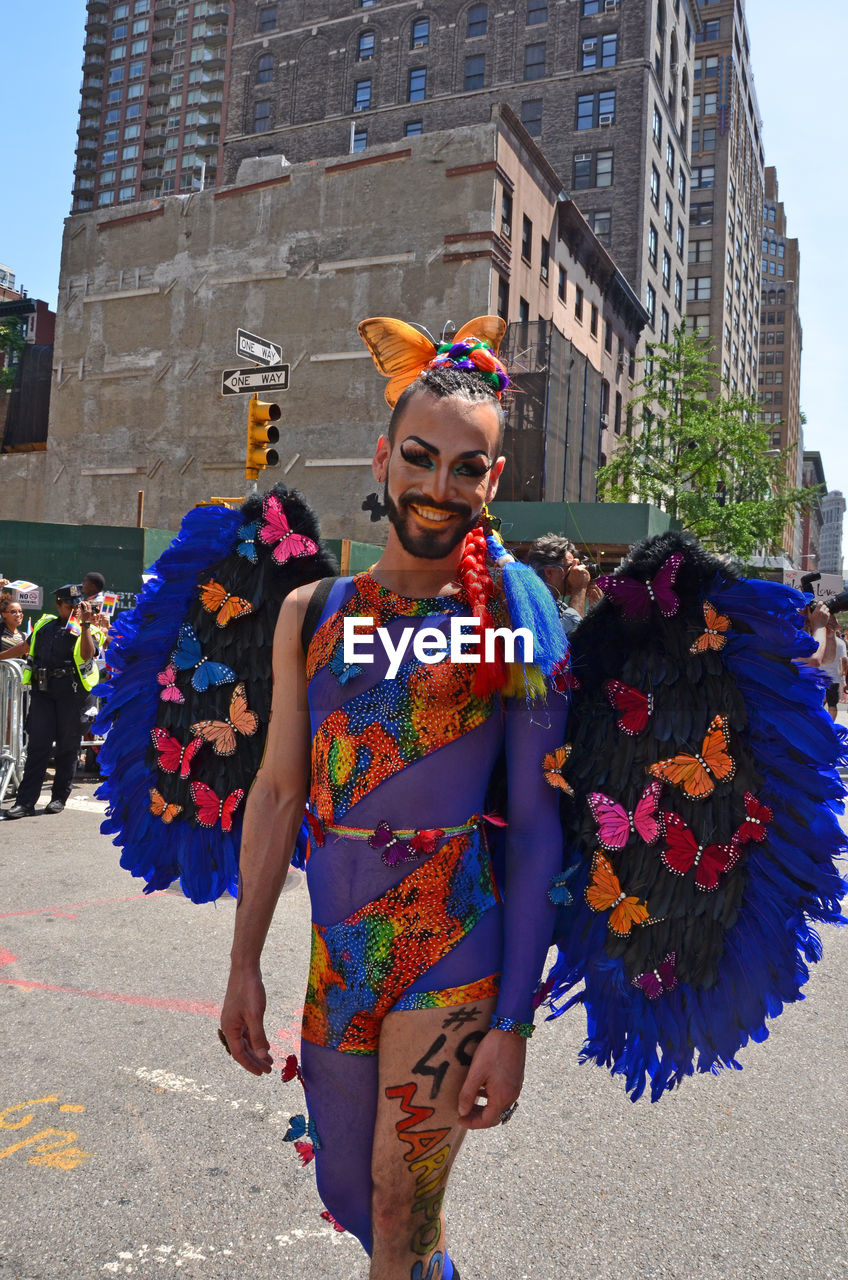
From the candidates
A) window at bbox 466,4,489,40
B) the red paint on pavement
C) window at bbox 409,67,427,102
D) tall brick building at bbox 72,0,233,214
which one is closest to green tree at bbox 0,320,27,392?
window at bbox 409,67,427,102

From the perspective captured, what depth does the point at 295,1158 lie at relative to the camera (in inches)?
117

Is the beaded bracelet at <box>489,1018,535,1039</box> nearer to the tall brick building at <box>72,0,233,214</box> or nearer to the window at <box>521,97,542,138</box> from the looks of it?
the window at <box>521,97,542,138</box>

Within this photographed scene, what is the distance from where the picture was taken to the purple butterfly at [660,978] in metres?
1.87

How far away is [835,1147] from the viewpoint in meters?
3.24

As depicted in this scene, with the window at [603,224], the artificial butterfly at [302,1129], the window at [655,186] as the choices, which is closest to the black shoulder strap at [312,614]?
the artificial butterfly at [302,1129]

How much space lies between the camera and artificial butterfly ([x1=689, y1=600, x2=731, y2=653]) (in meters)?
1.87

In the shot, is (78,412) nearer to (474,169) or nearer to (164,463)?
(164,463)

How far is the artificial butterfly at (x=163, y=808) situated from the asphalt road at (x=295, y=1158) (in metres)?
1.16

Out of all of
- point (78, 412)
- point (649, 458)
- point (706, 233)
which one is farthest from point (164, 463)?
point (706, 233)

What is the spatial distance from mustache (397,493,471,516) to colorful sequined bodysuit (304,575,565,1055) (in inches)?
7.2

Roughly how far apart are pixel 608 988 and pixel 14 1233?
6.04 feet

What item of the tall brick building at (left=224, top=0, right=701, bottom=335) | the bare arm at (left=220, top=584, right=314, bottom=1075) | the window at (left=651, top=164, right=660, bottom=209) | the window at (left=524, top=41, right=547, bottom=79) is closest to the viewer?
the bare arm at (left=220, top=584, right=314, bottom=1075)

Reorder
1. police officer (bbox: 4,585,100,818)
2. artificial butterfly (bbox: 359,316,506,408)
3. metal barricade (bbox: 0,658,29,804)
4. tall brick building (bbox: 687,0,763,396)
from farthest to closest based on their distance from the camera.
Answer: tall brick building (bbox: 687,0,763,396) < metal barricade (bbox: 0,658,29,804) < police officer (bbox: 4,585,100,818) < artificial butterfly (bbox: 359,316,506,408)

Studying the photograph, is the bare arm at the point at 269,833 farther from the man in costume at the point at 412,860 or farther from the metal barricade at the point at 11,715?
the metal barricade at the point at 11,715
